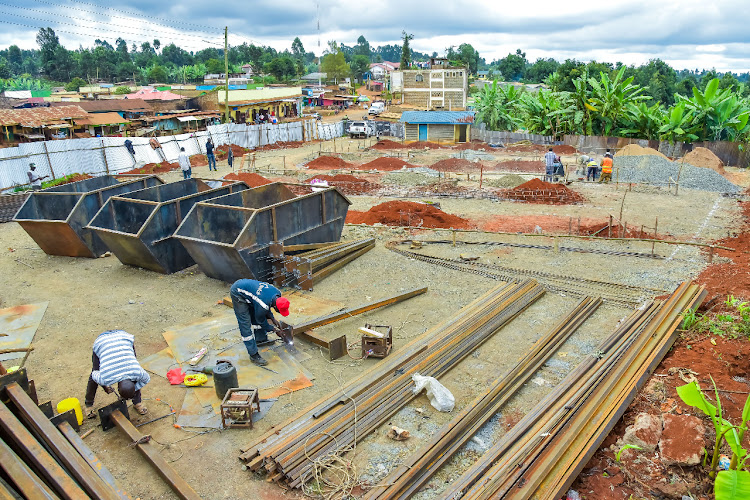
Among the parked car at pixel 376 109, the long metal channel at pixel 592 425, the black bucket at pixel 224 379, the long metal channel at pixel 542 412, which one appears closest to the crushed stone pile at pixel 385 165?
the long metal channel at pixel 542 412

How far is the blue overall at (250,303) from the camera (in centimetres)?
762

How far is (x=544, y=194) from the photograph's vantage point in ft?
62.4

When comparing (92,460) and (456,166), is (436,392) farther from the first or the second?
(456,166)

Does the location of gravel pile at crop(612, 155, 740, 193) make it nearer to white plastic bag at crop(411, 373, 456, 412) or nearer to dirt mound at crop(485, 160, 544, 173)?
dirt mound at crop(485, 160, 544, 173)

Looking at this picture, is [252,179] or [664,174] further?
[664,174]

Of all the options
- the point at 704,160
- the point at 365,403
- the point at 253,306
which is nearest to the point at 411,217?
the point at 253,306

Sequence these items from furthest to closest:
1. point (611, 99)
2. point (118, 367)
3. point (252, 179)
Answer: point (611, 99) → point (252, 179) → point (118, 367)

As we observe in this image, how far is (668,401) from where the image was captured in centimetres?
620

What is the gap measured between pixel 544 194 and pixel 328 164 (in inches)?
499

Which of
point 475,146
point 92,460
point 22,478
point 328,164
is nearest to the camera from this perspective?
point 22,478

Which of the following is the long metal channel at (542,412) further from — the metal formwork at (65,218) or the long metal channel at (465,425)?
the metal formwork at (65,218)

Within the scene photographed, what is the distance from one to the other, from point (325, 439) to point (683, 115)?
28.7 m

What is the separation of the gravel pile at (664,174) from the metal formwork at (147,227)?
16.2 meters

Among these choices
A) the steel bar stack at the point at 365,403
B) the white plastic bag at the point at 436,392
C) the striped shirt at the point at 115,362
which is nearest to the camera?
the steel bar stack at the point at 365,403
